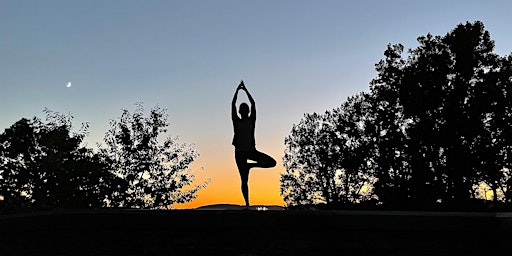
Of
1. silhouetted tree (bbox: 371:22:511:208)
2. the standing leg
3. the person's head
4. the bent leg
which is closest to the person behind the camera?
the bent leg

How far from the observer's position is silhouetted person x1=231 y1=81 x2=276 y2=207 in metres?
9.89

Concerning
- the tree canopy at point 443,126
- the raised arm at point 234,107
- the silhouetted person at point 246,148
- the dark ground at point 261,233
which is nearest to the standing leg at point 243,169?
the silhouetted person at point 246,148

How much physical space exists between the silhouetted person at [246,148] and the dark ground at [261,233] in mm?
2841

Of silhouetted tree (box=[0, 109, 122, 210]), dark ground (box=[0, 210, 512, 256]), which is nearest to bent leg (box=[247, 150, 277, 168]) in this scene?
dark ground (box=[0, 210, 512, 256])

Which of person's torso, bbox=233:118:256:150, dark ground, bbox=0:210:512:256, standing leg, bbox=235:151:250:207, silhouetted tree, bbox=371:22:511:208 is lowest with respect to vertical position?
dark ground, bbox=0:210:512:256

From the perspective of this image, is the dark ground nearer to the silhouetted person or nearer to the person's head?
the silhouetted person

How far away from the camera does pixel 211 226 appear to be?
Result: 694cm

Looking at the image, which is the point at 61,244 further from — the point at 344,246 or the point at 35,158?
the point at 35,158

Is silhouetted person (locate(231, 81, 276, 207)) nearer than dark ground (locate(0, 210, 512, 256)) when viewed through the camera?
No

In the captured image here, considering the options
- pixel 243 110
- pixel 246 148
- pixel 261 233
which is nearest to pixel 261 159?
pixel 246 148

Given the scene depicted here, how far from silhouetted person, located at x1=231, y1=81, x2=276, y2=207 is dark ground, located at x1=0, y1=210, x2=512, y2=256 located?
284cm

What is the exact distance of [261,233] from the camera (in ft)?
22.3

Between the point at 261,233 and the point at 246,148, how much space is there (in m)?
3.29

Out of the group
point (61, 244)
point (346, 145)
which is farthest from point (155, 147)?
point (61, 244)
